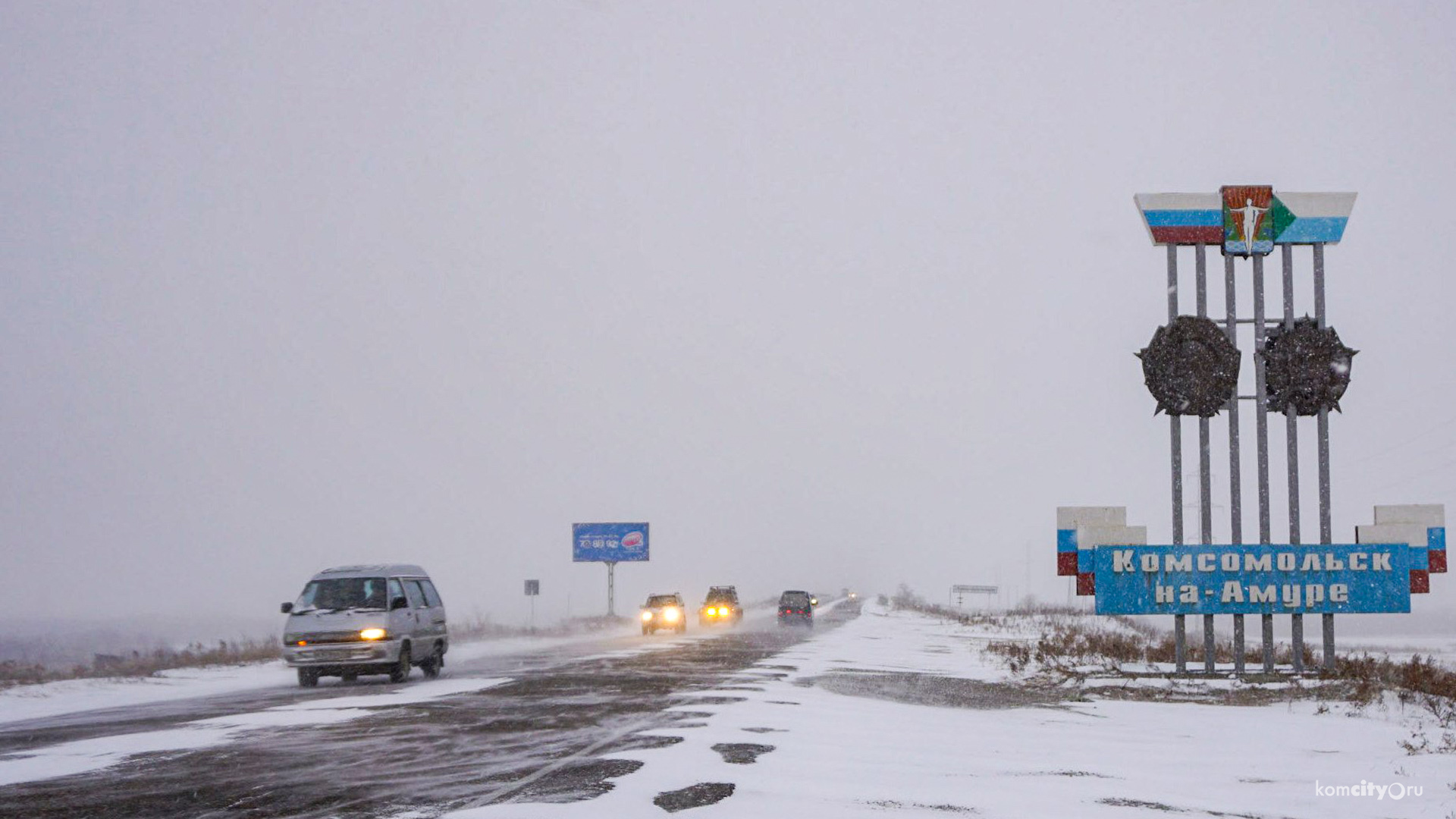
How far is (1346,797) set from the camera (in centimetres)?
1030

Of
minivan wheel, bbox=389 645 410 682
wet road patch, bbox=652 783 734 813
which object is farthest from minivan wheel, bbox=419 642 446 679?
wet road patch, bbox=652 783 734 813

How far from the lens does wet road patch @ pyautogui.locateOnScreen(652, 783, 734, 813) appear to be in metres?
9.05

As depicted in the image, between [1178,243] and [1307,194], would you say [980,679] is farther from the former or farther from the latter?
[1307,194]

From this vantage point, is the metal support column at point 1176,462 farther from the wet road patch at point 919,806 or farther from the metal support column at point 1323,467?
the wet road patch at point 919,806

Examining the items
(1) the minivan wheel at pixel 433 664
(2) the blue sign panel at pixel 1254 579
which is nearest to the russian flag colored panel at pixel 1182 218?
(2) the blue sign panel at pixel 1254 579

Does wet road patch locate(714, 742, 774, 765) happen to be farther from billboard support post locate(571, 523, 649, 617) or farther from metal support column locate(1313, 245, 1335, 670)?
billboard support post locate(571, 523, 649, 617)

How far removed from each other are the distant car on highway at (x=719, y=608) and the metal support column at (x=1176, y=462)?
144 feet

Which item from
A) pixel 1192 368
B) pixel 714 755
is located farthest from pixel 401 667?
pixel 1192 368

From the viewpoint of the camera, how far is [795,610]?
62.2 meters

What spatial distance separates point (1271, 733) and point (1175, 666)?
956 centimetres

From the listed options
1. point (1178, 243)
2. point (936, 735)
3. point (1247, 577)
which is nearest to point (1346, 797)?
point (936, 735)

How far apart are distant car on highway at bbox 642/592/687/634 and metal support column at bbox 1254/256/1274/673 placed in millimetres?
34076

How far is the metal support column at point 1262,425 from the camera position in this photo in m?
22.0

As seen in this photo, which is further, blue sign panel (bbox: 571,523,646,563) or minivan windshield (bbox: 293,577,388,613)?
blue sign panel (bbox: 571,523,646,563)
